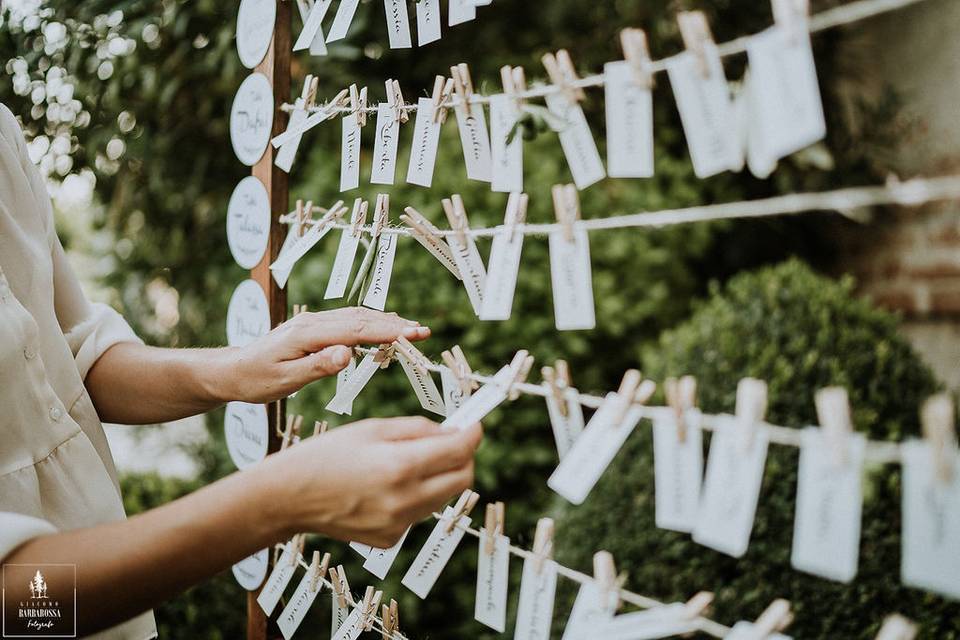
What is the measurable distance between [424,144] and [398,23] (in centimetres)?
20

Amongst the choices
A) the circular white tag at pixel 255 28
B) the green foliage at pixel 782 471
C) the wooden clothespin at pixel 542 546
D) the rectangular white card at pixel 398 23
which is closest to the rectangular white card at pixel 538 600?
the wooden clothespin at pixel 542 546

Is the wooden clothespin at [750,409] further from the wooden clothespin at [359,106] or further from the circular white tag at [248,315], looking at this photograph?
the circular white tag at [248,315]

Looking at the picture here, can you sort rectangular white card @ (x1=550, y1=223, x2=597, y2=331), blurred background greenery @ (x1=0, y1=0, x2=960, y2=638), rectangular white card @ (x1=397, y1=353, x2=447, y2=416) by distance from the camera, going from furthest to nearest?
blurred background greenery @ (x1=0, y1=0, x2=960, y2=638), rectangular white card @ (x1=397, y1=353, x2=447, y2=416), rectangular white card @ (x1=550, y1=223, x2=597, y2=331)

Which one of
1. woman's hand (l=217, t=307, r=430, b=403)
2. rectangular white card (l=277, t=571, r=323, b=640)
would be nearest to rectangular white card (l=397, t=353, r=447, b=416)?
woman's hand (l=217, t=307, r=430, b=403)

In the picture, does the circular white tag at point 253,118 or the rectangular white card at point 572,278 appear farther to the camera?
the circular white tag at point 253,118

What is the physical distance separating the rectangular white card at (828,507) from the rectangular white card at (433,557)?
45 cm

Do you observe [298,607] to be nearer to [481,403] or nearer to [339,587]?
[339,587]

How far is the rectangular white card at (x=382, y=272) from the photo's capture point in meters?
0.96

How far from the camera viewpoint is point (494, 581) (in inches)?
33.3

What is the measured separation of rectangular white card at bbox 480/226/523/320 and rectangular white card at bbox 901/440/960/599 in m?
0.40

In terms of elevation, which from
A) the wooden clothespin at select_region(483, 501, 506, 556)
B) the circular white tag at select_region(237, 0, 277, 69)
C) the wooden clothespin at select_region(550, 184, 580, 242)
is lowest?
the wooden clothespin at select_region(483, 501, 506, 556)

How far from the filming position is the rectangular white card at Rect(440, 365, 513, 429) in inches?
29.1

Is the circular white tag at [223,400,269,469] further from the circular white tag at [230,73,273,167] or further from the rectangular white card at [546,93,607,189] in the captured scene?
the rectangular white card at [546,93,607,189]

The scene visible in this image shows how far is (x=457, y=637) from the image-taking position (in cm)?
206
